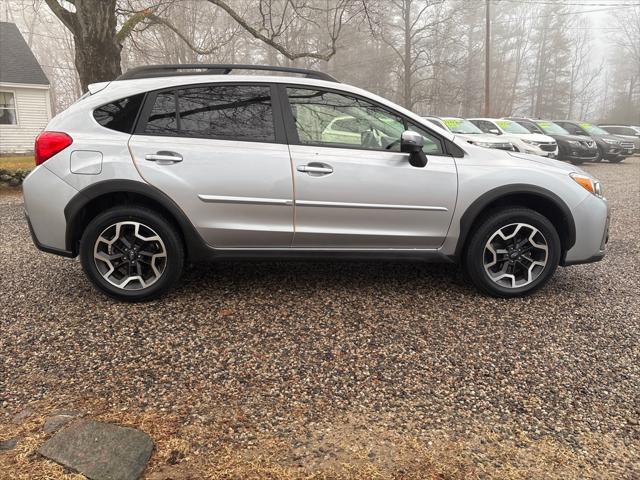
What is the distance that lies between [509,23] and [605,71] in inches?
1431

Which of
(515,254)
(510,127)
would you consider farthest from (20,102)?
(515,254)

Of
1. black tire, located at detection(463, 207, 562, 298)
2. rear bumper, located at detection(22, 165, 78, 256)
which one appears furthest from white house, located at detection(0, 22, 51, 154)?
black tire, located at detection(463, 207, 562, 298)

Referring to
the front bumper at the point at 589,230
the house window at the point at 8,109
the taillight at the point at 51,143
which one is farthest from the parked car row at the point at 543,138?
the house window at the point at 8,109

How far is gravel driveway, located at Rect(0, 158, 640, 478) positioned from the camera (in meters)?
2.13

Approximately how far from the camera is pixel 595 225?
387cm

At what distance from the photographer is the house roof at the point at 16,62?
19.5 meters

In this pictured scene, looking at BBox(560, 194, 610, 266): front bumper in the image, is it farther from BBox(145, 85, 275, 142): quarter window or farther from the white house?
the white house

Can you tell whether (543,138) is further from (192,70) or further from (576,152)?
(192,70)

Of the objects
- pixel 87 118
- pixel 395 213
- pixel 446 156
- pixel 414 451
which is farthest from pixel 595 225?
pixel 87 118

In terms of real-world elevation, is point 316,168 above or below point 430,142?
below

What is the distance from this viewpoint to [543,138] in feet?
50.2

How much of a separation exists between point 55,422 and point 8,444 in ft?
0.66

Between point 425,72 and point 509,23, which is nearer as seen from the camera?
point 425,72

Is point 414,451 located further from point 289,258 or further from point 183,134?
point 183,134
